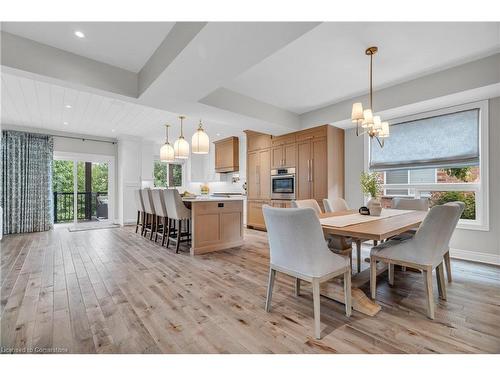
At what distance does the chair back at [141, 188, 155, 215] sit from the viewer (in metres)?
4.74

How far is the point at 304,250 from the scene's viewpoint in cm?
162

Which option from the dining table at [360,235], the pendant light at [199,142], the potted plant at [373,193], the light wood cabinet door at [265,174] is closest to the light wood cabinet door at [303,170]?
the light wood cabinet door at [265,174]

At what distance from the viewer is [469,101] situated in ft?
10.6

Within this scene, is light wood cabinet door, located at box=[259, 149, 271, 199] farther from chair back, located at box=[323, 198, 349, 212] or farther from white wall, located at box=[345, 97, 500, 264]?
white wall, located at box=[345, 97, 500, 264]

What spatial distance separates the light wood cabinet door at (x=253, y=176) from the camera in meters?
5.82

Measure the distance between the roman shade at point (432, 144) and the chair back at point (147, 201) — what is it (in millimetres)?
4280

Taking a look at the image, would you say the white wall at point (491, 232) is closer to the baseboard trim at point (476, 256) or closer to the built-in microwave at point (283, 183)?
the baseboard trim at point (476, 256)

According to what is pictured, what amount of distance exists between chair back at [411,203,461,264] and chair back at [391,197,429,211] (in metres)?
1.38

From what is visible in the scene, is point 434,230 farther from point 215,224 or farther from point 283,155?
point 283,155

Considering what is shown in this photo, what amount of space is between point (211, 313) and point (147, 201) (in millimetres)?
3634

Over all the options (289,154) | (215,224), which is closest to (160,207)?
(215,224)

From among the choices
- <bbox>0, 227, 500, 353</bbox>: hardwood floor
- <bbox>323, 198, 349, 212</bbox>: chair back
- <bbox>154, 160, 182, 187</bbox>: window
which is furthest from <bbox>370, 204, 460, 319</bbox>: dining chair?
<bbox>154, 160, 182, 187</bbox>: window

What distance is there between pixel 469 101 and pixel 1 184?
8.69m

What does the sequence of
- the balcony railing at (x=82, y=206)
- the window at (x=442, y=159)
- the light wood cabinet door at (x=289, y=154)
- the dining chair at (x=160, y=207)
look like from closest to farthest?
1. the window at (x=442, y=159)
2. the dining chair at (x=160, y=207)
3. the light wood cabinet door at (x=289, y=154)
4. the balcony railing at (x=82, y=206)
